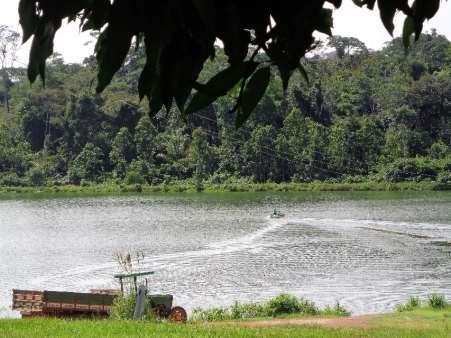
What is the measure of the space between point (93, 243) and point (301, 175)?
26130 millimetres

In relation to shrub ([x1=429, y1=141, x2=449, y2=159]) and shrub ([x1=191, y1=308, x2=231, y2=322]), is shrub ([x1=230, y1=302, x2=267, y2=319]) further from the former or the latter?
shrub ([x1=429, y1=141, x2=449, y2=159])

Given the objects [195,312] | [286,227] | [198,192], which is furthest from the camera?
[198,192]

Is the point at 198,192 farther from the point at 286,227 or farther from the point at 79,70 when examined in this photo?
the point at 79,70

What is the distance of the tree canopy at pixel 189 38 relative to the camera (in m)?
0.68

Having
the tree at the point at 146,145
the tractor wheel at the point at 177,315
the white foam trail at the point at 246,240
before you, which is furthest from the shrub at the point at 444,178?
the tractor wheel at the point at 177,315

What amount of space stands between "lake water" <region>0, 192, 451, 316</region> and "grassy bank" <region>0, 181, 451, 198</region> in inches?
250

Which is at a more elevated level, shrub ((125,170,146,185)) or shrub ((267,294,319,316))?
shrub ((125,170,146,185))

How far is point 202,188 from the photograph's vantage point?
4756cm

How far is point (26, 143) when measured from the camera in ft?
180

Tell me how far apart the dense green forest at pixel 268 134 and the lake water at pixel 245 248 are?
32.6ft

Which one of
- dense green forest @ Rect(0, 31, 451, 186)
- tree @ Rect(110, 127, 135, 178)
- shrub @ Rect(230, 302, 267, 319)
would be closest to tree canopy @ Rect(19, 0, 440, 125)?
shrub @ Rect(230, 302, 267, 319)

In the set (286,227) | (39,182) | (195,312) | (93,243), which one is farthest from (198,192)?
(195,312)

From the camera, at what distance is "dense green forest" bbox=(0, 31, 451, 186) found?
4775 centimetres

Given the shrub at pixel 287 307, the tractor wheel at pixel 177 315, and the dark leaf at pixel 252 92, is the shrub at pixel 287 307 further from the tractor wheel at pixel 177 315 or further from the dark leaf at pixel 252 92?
the dark leaf at pixel 252 92
